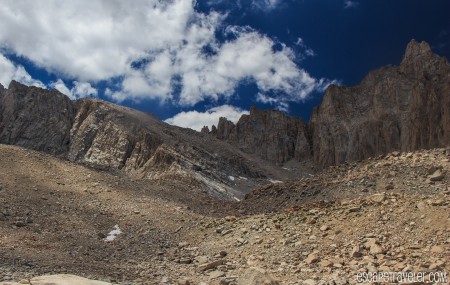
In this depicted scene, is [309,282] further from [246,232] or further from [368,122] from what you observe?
[368,122]

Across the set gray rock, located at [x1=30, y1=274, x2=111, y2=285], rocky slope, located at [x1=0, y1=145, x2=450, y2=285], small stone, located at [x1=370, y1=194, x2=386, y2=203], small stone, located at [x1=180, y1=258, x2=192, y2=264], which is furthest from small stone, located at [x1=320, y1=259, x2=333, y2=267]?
gray rock, located at [x1=30, y1=274, x2=111, y2=285]

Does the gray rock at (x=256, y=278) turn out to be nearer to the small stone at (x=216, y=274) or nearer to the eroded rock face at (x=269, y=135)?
the small stone at (x=216, y=274)

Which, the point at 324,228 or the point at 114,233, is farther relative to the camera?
the point at 114,233

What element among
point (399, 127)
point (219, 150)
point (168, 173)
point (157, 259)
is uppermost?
point (399, 127)

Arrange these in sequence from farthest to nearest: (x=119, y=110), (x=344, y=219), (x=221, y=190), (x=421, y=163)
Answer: (x=119, y=110), (x=221, y=190), (x=421, y=163), (x=344, y=219)

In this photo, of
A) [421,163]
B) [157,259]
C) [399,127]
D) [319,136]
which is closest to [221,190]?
[421,163]

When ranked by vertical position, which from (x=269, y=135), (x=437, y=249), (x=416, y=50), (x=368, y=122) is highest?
(x=416, y=50)

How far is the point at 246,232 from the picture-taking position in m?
16.0

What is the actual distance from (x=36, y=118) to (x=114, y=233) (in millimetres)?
93983

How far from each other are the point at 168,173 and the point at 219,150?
40.3m

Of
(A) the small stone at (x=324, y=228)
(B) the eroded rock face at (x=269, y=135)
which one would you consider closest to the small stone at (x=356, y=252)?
(A) the small stone at (x=324, y=228)

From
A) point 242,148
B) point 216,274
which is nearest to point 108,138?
point 242,148

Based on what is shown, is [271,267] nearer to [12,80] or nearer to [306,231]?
[306,231]

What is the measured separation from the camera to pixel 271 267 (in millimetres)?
12703
